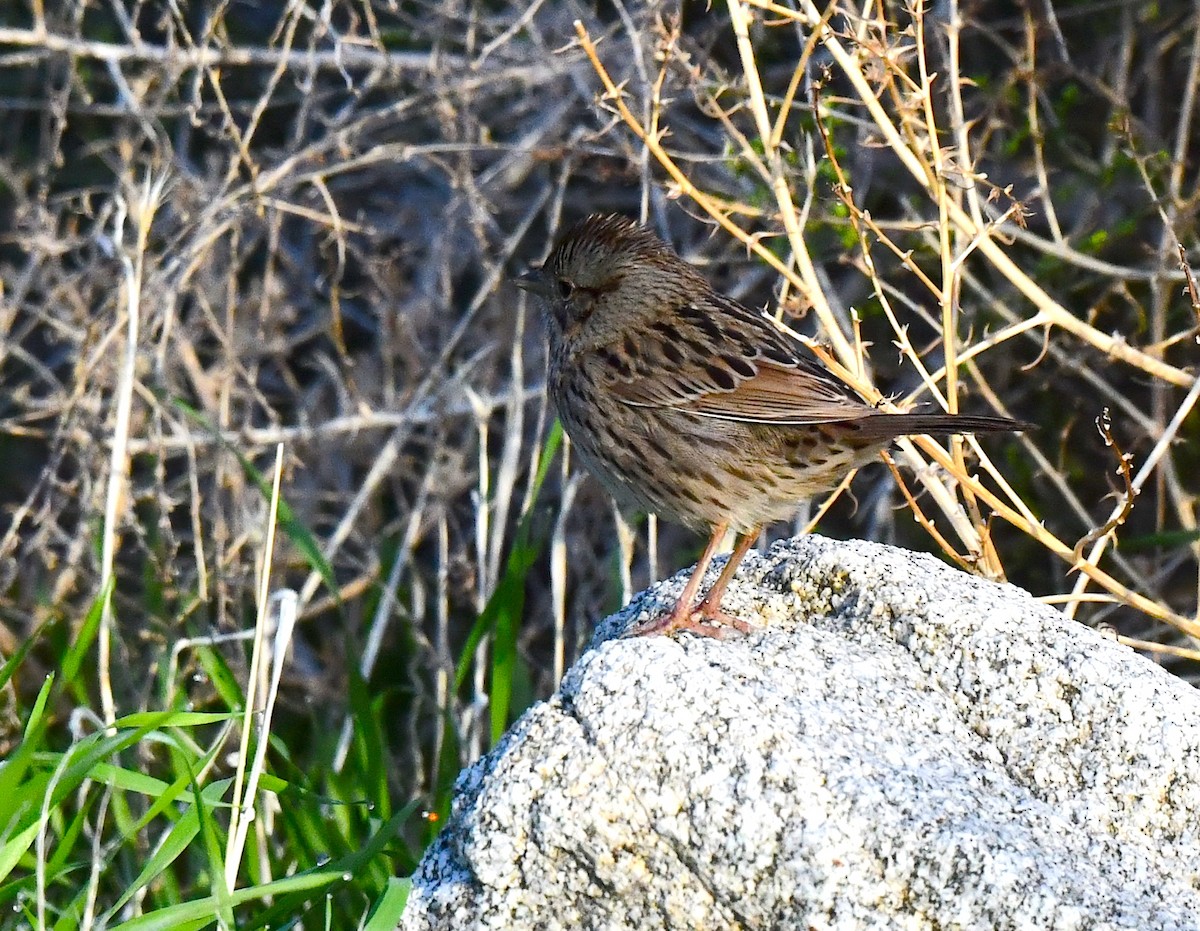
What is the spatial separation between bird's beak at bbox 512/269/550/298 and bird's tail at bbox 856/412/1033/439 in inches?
48.0

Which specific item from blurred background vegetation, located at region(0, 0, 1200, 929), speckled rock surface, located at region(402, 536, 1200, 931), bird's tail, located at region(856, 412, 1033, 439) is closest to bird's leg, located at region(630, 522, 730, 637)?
speckled rock surface, located at region(402, 536, 1200, 931)

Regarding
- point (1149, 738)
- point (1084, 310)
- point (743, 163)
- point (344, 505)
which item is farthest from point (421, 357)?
point (1149, 738)

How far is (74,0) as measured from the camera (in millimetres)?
6613

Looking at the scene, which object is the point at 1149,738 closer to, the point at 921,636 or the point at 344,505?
the point at 921,636

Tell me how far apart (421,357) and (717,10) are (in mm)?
1833

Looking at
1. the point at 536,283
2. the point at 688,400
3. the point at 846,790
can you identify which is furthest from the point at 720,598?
the point at 536,283

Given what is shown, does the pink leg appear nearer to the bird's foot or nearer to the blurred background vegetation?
the bird's foot

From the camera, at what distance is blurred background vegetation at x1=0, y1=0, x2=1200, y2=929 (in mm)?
5078

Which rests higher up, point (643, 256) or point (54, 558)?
point (643, 256)

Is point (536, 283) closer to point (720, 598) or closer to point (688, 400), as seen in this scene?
point (688, 400)

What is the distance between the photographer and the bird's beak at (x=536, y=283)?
189 inches

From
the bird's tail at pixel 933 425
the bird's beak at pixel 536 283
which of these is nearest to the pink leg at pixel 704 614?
the bird's tail at pixel 933 425

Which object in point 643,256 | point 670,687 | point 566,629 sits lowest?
point 566,629

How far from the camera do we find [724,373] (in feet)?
14.3
